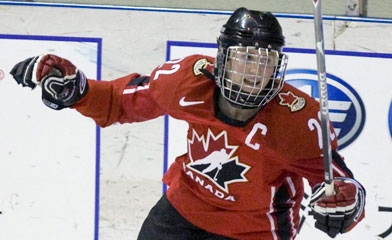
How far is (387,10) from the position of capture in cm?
333

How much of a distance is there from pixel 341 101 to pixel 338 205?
1118mm

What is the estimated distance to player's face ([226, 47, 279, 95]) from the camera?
92.9 inches

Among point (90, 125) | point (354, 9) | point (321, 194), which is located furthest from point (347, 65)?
point (321, 194)

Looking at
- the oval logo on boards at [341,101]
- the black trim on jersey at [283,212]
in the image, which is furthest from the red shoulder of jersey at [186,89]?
the oval logo on boards at [341,101]

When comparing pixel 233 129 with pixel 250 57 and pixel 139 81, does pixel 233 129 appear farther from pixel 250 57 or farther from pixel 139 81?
pixel 139 81

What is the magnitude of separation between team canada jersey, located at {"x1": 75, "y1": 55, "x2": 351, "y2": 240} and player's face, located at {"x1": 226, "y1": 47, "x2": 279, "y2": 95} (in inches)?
4.3

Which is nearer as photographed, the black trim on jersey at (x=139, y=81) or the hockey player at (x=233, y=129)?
the hockey player at (x=233, y=129)

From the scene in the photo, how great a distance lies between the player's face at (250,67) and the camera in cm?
236

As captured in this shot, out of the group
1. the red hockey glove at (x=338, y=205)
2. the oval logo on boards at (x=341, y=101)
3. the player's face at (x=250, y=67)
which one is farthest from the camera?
the oval logo on boards at (x=341, y=101)

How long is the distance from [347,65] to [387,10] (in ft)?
0.82

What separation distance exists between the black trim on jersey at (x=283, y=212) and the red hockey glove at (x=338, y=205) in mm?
257

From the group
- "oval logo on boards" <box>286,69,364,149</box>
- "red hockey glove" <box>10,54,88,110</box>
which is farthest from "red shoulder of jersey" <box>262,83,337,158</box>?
"oval logo on boards" <box>286,69,364,149</box>

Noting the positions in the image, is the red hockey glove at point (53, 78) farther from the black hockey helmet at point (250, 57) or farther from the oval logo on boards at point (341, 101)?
the oval logo on boards at point (341, 101)

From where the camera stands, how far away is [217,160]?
2.52 m
